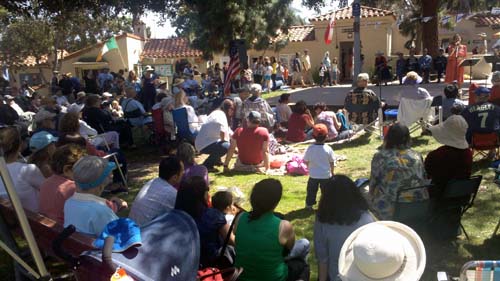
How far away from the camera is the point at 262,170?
7898mm

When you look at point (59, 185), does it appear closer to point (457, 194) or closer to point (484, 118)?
point (457, 194)

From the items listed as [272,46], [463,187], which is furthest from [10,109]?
[272,46]

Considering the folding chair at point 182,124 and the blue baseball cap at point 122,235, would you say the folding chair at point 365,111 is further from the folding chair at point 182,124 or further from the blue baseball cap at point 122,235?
the blue baseball cap at point 122,235

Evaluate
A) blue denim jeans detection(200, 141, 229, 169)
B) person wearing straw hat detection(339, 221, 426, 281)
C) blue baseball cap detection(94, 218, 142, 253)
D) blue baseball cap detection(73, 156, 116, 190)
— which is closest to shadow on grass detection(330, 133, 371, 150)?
blue denim jeans detection(200, 141, 229, 169)

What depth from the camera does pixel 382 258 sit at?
2.32 metres

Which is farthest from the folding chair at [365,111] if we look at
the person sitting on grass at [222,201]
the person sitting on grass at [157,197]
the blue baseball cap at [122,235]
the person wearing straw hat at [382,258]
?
the blue baseball cap at [122,235]

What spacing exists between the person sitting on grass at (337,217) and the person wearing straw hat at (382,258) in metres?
0.74

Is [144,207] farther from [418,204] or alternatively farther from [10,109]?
[10,109]

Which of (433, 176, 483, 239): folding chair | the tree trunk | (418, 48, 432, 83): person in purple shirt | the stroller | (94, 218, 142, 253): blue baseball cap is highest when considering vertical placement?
the tree trunk

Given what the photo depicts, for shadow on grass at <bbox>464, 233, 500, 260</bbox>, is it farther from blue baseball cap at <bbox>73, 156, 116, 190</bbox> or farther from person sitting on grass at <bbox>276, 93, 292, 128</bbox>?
person sitting on grass at <bbox>276, 93, 292, 128</bbox>

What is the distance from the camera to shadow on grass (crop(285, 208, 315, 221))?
221 inches

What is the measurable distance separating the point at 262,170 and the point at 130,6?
4375mm

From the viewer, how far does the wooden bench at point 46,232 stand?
2.99 m

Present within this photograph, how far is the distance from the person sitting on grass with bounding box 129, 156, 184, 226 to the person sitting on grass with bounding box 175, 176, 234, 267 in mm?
277
